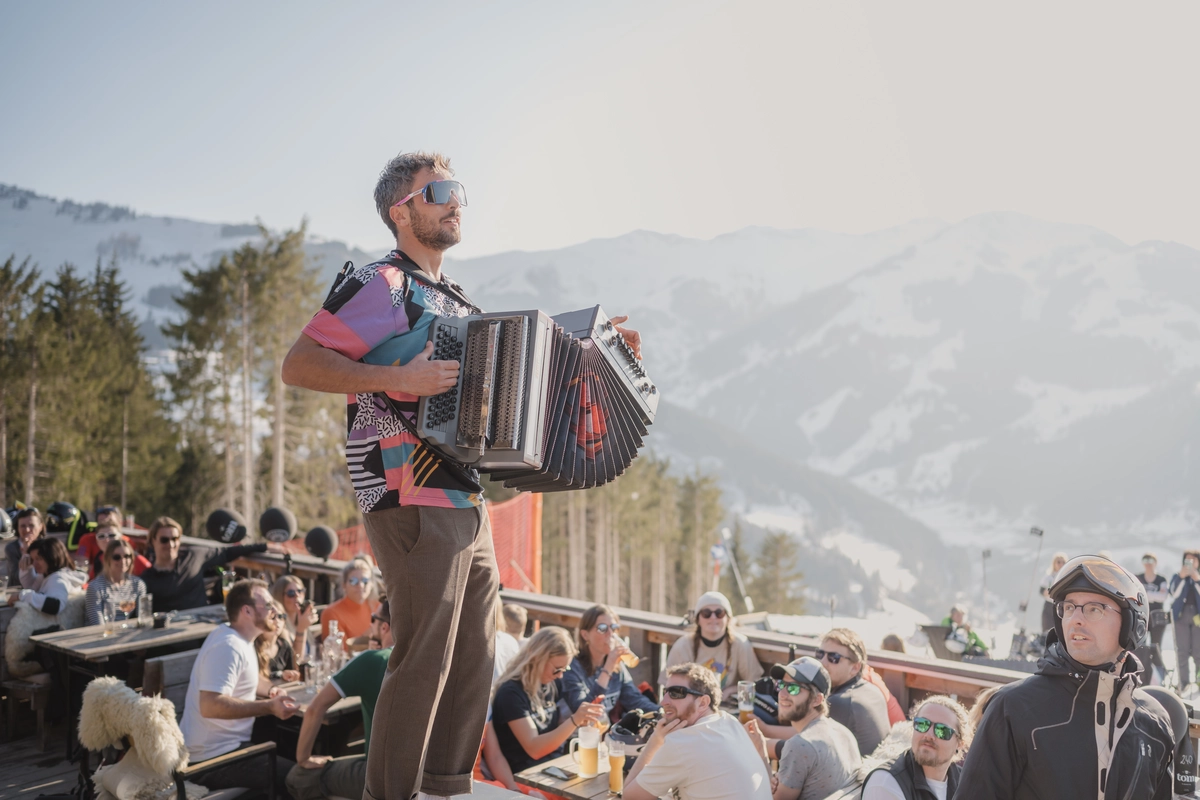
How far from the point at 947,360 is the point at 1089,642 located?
680 ft

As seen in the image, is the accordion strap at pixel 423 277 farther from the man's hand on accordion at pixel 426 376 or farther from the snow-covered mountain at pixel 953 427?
the snow-covered mountain at pixel 953 427

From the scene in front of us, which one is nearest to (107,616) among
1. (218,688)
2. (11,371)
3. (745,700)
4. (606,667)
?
(218,688)

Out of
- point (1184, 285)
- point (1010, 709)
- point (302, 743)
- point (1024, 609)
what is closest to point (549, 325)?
point (1010, 709)

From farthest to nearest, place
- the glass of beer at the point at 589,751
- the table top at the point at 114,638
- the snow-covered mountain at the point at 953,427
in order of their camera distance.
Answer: the snow-covered mountain at the point at 953,427 → the table top at the point at 114,638 → the glass of beer at the point at 589,751

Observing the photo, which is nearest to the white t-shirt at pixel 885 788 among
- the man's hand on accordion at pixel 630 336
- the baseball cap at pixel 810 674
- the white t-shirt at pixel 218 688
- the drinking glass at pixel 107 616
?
the baseball cap at pixel 810 674

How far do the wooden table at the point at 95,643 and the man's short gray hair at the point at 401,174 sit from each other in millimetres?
4679

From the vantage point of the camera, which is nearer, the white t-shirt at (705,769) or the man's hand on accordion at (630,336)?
the man's hand on accordion at (630,336)

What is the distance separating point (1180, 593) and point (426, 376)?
1565cm

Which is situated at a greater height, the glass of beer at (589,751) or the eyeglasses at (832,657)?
the eyeglasses at (832,657)

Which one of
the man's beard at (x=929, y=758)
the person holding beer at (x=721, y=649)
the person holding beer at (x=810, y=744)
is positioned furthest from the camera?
the person holding beer at (x=721, y=649)

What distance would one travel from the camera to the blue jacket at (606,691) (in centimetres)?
524

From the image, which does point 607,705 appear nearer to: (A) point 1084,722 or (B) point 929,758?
(B) point 929,758

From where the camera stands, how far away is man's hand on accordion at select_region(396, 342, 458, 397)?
1983mm

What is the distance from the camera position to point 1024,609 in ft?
55.8
